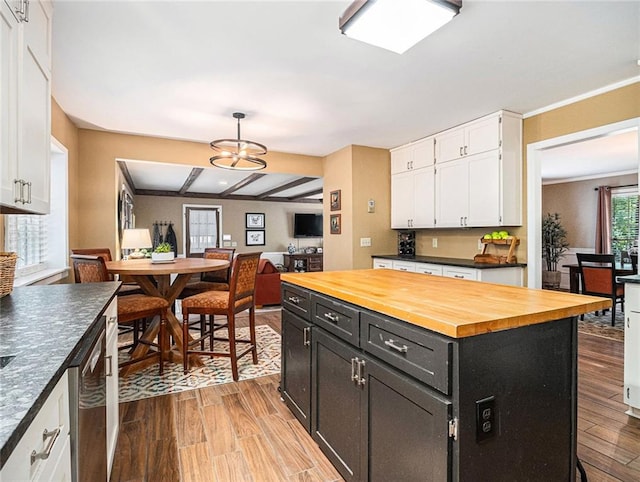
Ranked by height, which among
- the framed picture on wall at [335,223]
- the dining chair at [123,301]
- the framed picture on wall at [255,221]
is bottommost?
the dining chair at [123,301]

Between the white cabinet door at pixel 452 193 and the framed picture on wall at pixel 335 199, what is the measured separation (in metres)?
1.48

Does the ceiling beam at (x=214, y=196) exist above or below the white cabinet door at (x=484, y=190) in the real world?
above

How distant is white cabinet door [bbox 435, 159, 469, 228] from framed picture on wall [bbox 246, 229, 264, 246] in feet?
21.1

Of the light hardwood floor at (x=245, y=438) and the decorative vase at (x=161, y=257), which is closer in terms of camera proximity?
the light hardwood floor at (x=245, y=438)

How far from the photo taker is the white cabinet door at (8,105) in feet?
4.11

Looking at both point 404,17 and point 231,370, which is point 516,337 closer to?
point 404,17

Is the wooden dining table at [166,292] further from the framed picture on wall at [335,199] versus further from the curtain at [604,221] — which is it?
the curtain at [604,221]

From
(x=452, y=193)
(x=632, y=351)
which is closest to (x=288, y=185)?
(x=452, y=193)

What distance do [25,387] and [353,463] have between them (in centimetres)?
131

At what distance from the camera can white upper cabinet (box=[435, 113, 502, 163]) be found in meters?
3.69

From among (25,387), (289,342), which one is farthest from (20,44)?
(289,342)

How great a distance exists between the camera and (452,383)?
1066 mm

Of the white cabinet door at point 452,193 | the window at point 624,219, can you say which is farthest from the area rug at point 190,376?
the window at point 624,219

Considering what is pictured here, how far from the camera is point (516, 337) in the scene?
1187 millimetres
